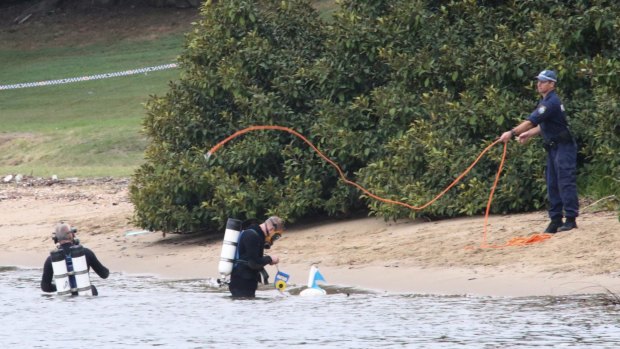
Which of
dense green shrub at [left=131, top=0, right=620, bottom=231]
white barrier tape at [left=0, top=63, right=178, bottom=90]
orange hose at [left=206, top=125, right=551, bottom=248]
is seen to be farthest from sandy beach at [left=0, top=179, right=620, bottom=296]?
white barrier tape at [left=0, top=63, right=178, bottom=90]

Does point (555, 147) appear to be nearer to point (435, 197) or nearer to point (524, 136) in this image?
point (524, 136)

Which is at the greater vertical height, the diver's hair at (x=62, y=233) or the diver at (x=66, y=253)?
the diver's hair at (x=62, y=233)

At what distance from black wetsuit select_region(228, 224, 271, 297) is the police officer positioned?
2.80m

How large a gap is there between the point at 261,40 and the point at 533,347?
839 cm

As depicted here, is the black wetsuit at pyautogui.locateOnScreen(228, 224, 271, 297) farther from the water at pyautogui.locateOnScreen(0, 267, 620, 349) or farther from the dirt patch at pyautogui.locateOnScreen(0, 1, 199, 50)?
the dirt patch at pyautogui.locateOnScreen(0, 1, 199, 50)

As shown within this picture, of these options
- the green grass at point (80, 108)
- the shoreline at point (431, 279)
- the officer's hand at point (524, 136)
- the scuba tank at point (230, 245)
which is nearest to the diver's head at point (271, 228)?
the scuba tank at point (230, 245)

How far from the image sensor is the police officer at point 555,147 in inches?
541

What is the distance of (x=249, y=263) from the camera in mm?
13219

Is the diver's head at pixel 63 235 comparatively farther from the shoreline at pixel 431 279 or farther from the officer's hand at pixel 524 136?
the officer's hand at pixel 524 136

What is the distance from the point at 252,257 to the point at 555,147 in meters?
3.42

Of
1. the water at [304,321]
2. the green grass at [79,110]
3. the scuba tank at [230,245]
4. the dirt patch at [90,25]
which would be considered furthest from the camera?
the dirt patch at [90,25]

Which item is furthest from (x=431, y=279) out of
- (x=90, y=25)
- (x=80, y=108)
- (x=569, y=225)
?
(x=90, y=25)

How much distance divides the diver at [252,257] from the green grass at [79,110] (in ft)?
37.9

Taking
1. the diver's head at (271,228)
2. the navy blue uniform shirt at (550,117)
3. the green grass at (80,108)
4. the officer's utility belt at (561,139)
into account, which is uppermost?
the navy blue uniform shirt at (550,117)
